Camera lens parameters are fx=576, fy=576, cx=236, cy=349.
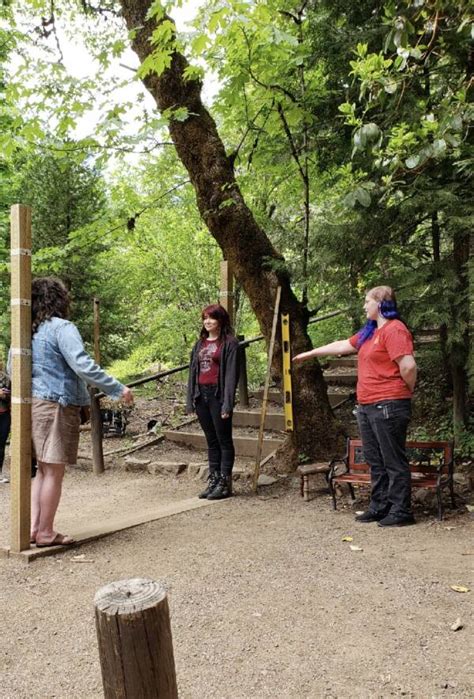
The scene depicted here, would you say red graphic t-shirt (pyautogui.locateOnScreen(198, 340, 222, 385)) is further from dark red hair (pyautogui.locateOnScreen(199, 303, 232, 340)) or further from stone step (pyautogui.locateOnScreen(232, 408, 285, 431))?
stone step (pyautogui.locateOnScreen(232, 408, 285, 431))

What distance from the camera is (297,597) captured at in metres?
3.42

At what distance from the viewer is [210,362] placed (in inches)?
232

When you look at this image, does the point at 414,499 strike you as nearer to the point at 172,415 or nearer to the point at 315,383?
the point at 315,383

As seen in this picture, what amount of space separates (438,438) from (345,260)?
7.42 feet

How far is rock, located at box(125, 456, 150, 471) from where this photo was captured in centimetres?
772

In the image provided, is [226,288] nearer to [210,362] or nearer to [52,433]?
[210,362]

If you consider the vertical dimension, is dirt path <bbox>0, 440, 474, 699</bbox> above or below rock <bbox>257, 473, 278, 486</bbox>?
below

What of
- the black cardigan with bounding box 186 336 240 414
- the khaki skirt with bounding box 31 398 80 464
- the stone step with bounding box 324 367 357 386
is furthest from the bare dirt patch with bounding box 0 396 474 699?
the stone step with bounding box 324 367 357 386

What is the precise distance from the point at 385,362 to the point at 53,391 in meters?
2.62

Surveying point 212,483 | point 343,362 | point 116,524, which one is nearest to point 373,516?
point 212,483

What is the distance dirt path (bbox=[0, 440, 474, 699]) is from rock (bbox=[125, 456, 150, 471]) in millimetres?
2467

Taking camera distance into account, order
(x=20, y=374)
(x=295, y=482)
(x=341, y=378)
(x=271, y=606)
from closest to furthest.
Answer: (x=271, y=606), (x=20, y=374), (x=295, y=482), (x=341, y=378)

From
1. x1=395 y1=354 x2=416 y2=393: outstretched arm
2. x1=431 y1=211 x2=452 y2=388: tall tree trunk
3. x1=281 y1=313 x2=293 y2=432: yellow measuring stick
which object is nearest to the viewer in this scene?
x1=395 y1=354 x2=416 y2=393: outstretched arm

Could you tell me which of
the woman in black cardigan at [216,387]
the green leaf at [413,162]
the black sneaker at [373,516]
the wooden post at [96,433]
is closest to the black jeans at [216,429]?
the woman in black cardigan at [216,387]
